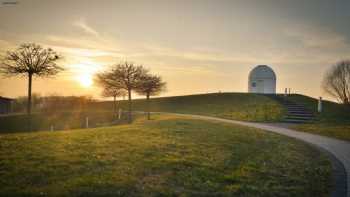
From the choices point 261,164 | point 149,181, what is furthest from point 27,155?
point 261,164

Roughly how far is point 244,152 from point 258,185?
3.78 m

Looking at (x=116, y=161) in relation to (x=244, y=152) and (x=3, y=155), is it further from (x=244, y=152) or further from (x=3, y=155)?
(x=244, y=152)

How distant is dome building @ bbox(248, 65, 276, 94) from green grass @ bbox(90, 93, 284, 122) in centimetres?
435

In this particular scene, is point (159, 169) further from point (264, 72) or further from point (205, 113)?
point (264, 72)

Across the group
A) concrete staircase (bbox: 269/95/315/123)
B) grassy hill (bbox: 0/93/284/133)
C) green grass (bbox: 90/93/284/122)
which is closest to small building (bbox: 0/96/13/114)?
grassy hill (bbox: 0/93/284/133)

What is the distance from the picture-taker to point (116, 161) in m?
8.16

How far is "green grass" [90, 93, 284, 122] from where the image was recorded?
26297 millimetres

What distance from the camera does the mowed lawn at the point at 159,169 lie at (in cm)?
606

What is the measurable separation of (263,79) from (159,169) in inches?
1650

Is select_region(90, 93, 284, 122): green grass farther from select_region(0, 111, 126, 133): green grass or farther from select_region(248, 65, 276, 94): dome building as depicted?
select_region(0, 111, 126, 133): green grass

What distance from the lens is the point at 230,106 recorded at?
36.0 m

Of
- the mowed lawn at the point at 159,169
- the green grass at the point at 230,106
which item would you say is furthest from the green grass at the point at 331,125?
the mowed lawn at the point at 159,169

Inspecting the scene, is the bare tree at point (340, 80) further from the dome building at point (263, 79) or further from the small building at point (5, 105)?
the small building at point (5, 105)

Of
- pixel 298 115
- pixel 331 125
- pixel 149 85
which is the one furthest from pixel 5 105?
pixel 331 125
